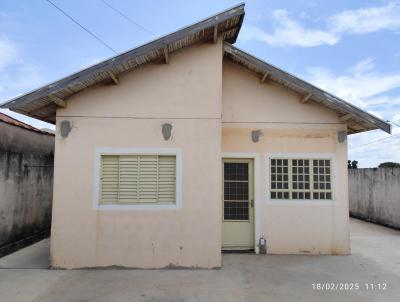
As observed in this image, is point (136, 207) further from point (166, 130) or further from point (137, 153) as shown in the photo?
point (166, 130)

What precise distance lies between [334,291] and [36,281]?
518 centimetres

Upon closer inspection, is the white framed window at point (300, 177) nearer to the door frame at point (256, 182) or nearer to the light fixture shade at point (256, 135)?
the door frame at point (256, 182)

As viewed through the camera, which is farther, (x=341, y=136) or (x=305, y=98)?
(x=341, y=136)

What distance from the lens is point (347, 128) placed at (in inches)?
338

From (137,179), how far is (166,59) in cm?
258

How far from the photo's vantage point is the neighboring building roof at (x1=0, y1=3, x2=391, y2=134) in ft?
20.8

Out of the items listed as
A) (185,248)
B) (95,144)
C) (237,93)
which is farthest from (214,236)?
(237,93)

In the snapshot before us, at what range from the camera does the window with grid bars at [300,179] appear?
8.23 metres

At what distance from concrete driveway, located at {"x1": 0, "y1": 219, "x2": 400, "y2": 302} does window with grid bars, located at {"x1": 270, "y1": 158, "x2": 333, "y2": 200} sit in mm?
1490

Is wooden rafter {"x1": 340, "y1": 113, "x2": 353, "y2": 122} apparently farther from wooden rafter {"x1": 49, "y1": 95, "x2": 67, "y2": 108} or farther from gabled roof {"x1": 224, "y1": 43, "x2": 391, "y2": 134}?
wooden rafter {"x1": 49, "y1": 95, "x2": 67, "y2": 108}

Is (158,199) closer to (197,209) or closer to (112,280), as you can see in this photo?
(197,209)

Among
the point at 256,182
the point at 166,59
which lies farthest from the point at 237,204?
the point at 166,59

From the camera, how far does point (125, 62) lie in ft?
21.4
